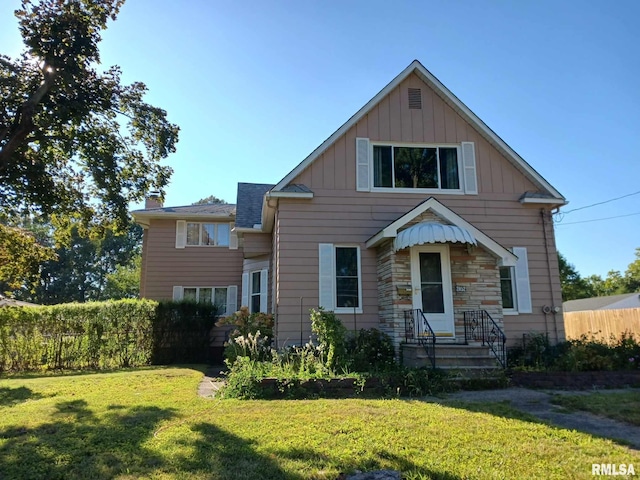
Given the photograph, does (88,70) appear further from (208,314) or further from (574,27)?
(574,27)

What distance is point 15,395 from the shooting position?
317 inches

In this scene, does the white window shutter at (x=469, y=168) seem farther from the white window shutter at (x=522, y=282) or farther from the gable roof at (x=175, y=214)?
the gable roof at (x=175, y=214)

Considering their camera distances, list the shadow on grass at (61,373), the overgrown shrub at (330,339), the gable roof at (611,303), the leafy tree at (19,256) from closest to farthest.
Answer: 1. the overgrown shrub at (330,339)
2. the shadow on grass at (61,373)
3. the leafy tree at (19,256)
4. the gable roof at (611,303)

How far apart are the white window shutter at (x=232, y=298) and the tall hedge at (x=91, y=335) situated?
3132 millimetres

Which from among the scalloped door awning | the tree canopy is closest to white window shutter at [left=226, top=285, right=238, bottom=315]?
the scalloped door awning

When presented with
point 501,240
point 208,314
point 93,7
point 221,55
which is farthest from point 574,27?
point 208,314

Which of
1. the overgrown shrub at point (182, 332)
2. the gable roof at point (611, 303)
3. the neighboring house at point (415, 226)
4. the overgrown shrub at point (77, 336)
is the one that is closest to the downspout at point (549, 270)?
the neighboring house at point (415, 226)

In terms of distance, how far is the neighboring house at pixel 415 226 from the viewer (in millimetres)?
9992

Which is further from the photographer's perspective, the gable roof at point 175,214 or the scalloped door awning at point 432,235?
the gable roof at point 175,214

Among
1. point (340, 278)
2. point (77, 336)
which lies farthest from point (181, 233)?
point (340, 278)

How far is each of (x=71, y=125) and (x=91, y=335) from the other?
21.4ft

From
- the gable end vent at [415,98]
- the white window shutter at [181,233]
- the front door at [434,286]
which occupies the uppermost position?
the gable end vent at [415,98]

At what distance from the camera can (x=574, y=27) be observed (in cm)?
1027

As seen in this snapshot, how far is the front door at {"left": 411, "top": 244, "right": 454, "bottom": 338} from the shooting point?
32.7 feet
